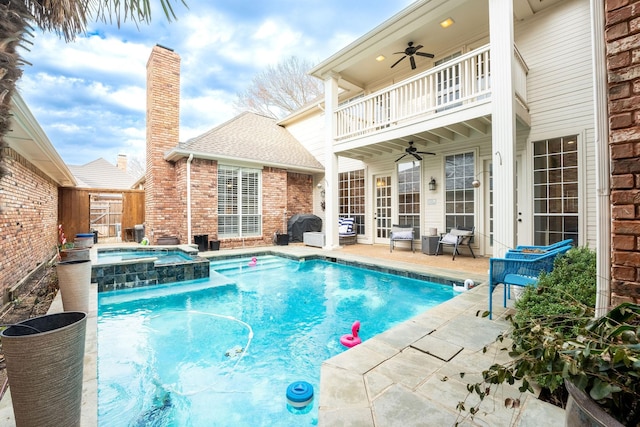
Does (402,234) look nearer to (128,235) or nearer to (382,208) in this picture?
(382,208)

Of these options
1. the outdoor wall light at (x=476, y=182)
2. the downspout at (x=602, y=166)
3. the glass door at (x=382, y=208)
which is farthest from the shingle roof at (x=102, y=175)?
the downspout at (x=602, y=166)

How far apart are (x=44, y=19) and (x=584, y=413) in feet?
11.8

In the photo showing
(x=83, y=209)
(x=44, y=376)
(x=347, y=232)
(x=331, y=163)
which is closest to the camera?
(x=44, y=376)

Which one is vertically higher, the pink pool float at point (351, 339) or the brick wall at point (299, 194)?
the brick wall at point (299, 194)

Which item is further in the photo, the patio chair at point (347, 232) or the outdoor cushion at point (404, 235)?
the patio chair at point (347, 232)

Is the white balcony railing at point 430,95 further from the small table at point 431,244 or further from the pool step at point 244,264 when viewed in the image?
the pool step at point 244,264

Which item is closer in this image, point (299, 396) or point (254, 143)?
point (299, 396)

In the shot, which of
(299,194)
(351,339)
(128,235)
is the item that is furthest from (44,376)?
(128,235)

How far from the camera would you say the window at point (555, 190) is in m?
5.52

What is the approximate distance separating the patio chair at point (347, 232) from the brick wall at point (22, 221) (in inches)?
308

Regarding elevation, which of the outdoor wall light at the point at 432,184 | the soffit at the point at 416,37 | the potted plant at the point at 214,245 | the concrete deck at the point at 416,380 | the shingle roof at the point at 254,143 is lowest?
the concrete deck at the point at 416,380

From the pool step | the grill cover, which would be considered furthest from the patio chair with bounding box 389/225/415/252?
the grill cover

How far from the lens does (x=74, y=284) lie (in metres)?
3.39

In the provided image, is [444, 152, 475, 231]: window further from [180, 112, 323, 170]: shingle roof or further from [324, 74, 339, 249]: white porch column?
[180, 112, 323, 170]: shingle roof
